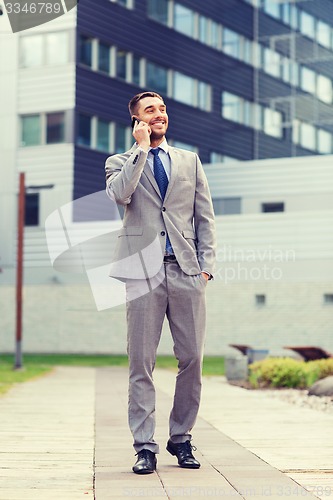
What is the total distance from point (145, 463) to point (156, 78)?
2869cm

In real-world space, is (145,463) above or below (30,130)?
below

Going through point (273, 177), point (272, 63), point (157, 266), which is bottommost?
point (157, 266)

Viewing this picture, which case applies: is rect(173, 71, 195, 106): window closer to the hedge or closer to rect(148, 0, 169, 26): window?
rect(148, 0, 169, 26): window

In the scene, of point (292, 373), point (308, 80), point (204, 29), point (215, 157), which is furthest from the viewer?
point (204, 29)

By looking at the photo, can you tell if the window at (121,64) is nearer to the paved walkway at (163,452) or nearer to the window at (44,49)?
the window at (44,49)

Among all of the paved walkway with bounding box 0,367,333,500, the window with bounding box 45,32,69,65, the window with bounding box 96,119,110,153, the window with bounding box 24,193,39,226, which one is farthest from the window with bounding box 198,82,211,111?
the paved walkway with bounding box 0,367,333,500

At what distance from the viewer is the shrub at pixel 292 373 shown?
13.4 m

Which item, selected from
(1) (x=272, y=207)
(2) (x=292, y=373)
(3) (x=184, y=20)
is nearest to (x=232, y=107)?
(3) (x=184, y=20)

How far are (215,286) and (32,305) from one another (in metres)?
6.50

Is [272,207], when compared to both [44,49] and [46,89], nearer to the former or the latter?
[46,89]

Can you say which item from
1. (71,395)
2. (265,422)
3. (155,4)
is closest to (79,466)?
(265,422)

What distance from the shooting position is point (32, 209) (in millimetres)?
31859

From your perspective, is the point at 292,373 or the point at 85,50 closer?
the point at 292,373

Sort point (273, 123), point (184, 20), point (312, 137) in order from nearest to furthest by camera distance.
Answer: point (312, 137) → point (184, 20) → point (273, 123)
